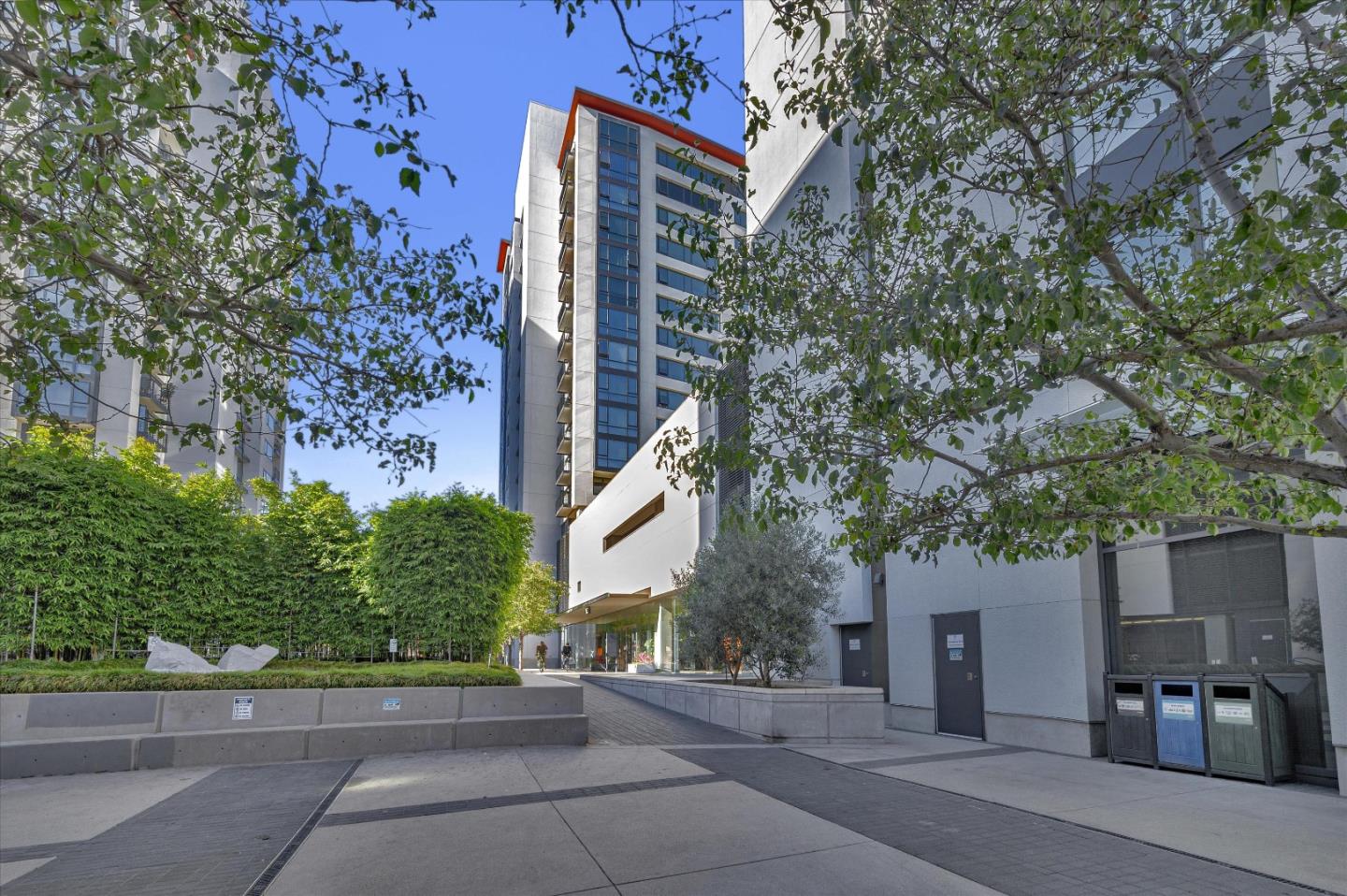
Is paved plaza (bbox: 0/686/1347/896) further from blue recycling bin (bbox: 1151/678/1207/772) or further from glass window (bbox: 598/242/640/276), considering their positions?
glass window (bbox: 598/242/640/276)

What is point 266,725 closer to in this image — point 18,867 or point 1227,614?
point 18,867

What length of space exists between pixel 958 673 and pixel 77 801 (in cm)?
1296

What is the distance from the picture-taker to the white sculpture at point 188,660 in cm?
1306

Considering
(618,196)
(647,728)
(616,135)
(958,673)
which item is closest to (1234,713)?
(958,673)

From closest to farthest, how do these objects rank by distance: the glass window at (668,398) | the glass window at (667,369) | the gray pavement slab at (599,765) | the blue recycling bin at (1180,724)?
the gray pavement slab at (599,765) → the blue recycling bin at (1180,724) → the glass window at (668,398) → the glass window at (667,369)

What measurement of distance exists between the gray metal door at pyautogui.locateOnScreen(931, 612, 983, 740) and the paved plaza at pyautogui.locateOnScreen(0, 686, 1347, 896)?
2.94m

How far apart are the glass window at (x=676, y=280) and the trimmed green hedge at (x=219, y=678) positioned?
46.7 metres

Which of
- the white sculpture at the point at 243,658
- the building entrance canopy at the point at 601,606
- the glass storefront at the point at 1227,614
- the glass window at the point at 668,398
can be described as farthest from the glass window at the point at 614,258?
the glass storefront at the point at 1227,614


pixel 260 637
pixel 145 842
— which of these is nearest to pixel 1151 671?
pixel 145 842

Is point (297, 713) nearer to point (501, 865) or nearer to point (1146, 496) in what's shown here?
point (501, 865)

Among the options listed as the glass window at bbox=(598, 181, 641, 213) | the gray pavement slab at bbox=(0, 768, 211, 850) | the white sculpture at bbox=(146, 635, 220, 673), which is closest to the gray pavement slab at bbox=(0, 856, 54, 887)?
the gray pavement slab at bbox=(0, 768, 211, 850)

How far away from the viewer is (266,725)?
11695 mm

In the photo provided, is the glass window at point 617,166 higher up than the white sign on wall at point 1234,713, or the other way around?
the glass window at point 617,166

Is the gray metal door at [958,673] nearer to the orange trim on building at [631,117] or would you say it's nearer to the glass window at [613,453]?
the glass window at [613,453]
